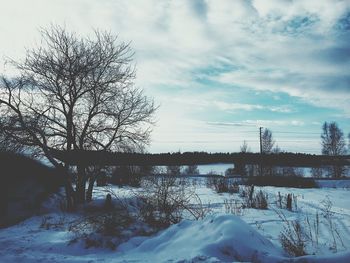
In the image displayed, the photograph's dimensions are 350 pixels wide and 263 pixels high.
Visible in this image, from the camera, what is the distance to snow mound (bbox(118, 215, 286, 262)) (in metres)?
4.75

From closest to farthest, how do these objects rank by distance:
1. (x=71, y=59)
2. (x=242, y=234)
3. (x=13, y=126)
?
(x=242, y=234), (x=13, y=126), (x=71, y=59)

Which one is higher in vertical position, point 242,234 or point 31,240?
point 242,234

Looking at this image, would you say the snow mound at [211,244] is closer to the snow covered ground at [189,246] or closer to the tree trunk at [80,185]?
the snow covered ground at [189,246]

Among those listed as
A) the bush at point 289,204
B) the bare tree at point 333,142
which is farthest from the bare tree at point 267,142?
the bush at point 289,204

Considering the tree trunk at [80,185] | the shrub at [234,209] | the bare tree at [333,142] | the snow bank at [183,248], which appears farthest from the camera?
the bare tree at [333,142]

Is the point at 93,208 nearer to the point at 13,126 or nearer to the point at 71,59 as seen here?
the point at 13,126

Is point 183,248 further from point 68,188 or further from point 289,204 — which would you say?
point 68,188

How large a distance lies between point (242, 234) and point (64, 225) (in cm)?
616

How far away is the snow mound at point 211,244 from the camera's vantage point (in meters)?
4.75

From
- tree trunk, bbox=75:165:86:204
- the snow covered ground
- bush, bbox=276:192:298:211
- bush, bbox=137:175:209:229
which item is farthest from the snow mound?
tree trunk, bbox=75:165:86:204

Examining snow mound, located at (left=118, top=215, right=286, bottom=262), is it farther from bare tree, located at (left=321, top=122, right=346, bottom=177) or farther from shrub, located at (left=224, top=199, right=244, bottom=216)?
bare tree, located at (left=321, top=122, right=346, bottom=177)

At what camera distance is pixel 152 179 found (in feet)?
29.4

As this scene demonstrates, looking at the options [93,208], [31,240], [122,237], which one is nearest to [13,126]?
[93,208]

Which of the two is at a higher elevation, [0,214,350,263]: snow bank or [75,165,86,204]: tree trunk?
[75,165,86,204]: tree trunk
